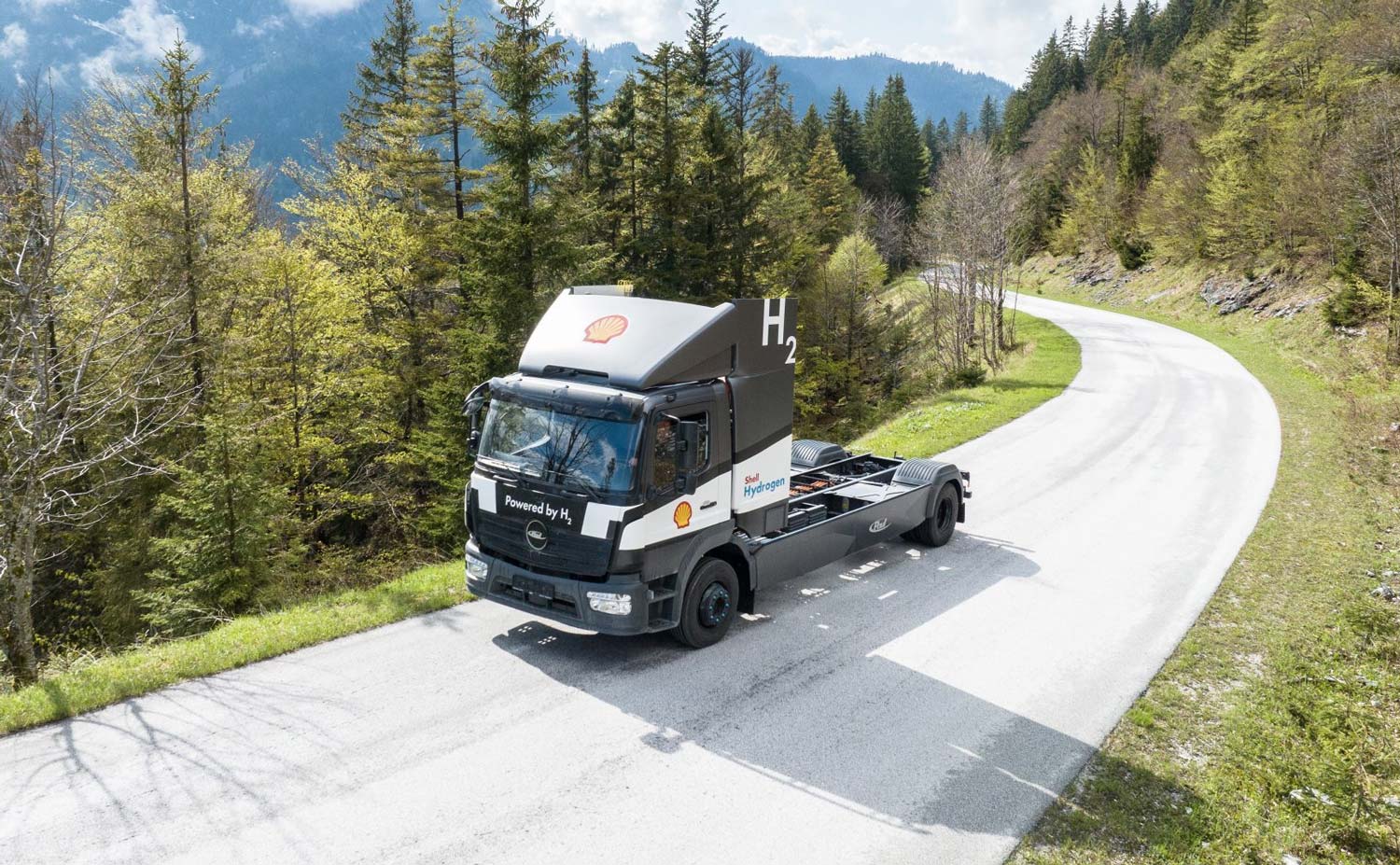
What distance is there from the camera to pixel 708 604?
863 centimetres

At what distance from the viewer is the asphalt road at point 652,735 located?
564cm

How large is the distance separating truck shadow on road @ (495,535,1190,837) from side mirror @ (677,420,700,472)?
212cm

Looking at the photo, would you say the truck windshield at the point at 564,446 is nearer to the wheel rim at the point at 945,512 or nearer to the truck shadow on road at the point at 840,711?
the truck shadow on road at the point at 840,711

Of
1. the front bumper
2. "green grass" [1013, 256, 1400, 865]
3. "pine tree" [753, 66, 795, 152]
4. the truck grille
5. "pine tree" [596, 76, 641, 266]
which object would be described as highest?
"pine tree" [753, 66, 795, 152]

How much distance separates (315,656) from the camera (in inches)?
326

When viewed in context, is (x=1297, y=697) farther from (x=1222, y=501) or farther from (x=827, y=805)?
(x=1222, y=501)

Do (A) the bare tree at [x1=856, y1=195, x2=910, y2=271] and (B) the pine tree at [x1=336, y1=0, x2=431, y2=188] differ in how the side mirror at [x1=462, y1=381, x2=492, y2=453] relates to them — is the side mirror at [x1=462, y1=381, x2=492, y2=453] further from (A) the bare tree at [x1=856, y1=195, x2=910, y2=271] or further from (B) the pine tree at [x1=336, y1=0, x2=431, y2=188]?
(A) the bare tree at [x1=856, y1=195, x2=910, y2=271]

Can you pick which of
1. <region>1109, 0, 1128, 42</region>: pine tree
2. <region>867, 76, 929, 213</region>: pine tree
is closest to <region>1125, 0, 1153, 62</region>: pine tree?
<region>1109, 0, 1128, 42</region>: pine tree

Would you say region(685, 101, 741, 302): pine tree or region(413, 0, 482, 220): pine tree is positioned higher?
region(413, 0, 482, 220): pine tree

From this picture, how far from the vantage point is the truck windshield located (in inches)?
306

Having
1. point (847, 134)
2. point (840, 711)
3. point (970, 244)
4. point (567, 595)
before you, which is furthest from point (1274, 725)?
point (847, 134)

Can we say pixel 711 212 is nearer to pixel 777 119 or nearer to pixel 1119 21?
pixel 777 119

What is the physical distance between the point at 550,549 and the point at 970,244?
24050mm

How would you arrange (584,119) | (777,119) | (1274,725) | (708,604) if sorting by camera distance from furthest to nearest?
(777,119)
(584,119)
(708,604)
(1274,725)
